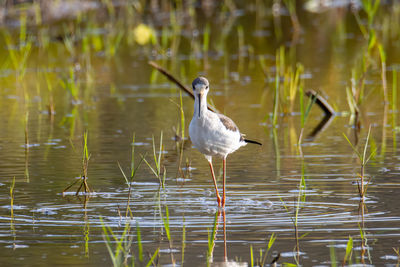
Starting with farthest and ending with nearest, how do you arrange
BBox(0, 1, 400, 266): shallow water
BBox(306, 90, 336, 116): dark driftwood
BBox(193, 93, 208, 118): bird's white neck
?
BBox(306, 90, 336, 116): dark driftwood
BBox(193, 93, 208, 118): bird's white neck
BBox(0, 1, 400, 266): shallow water

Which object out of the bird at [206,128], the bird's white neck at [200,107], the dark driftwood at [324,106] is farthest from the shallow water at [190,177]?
the bird's white neck at [200,107]

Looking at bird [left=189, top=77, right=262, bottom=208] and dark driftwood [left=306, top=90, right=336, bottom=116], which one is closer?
bird [left=189, top=77, right=262, bottom=208]

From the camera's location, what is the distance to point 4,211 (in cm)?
580

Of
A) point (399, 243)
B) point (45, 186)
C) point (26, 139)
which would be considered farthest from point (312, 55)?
point (399, 243)

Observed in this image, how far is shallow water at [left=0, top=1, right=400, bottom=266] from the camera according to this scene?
495cm

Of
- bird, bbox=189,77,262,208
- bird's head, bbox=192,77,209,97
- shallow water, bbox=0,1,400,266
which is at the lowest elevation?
shallow water, bbox=0,1,400,266

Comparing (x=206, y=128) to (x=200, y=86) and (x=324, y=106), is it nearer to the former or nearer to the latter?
(x=200, y=86)

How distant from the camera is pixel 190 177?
6.93 meters

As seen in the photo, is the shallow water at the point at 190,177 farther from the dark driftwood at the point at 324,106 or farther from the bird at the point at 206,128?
the bird at the point at 206,128

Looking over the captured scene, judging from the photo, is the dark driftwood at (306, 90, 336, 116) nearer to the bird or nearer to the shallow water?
the shallow water

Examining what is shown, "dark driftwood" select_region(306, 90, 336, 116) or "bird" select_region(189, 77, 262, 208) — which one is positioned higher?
"bird" select_region(189, 77, 262, 208)

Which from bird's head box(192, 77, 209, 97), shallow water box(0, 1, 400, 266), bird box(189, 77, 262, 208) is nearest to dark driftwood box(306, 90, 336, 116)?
shallow water box(0, 1, 400, 266)

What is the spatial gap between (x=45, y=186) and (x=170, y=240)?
2.12 meters

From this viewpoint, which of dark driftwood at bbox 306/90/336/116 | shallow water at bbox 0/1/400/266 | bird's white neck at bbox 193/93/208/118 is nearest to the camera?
shallow water at bbox 0/1/400/266
